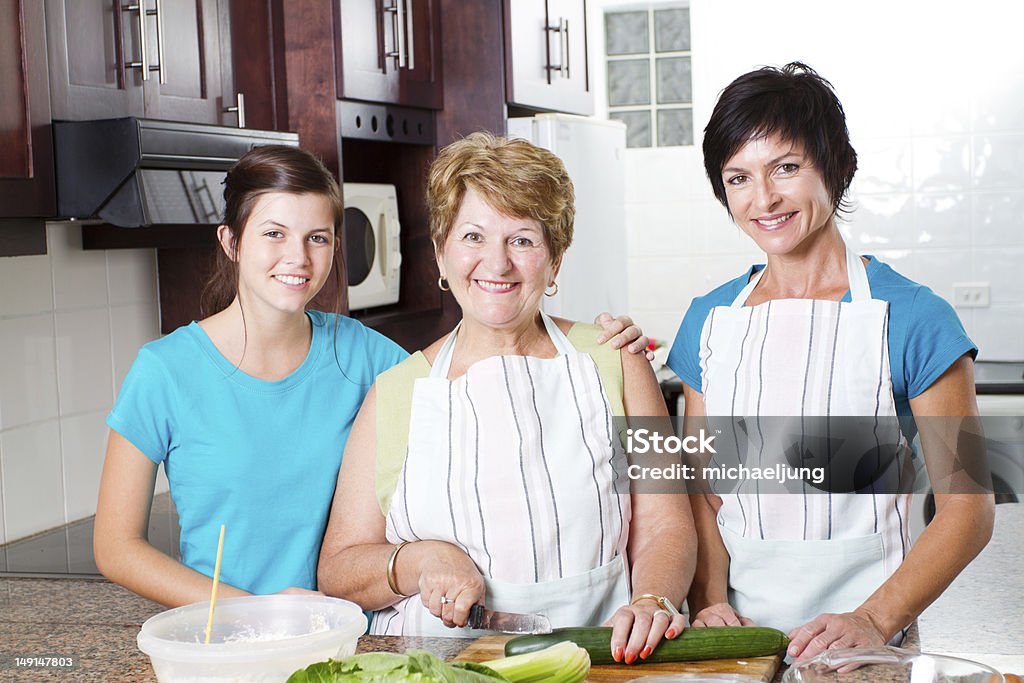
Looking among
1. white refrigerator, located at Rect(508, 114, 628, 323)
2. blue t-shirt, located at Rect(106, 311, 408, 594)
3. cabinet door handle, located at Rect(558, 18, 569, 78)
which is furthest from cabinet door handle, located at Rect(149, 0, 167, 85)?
cabinet door handle, located at Rect(558, 18, 569, 78)

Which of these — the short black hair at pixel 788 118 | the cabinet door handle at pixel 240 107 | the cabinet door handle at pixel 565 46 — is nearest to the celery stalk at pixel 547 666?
the short black hair at pixel 788 118

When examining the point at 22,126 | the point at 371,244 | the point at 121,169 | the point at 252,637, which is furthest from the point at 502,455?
the point at 371,244

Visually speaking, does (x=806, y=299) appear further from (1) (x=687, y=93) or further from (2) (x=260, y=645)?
(1) (x=687, y=93)

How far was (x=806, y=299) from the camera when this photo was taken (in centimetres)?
132

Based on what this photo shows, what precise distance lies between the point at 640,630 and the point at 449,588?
0.25 meters

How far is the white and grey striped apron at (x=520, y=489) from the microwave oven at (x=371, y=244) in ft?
3.16

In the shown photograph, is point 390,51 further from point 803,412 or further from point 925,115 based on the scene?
point 925,115

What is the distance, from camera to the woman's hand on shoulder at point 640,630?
3.37 feet

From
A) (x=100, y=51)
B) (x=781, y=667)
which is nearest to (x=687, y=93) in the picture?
(x=100, y=51)

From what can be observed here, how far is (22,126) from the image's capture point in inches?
57.4

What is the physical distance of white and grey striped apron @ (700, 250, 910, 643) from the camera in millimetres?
1264

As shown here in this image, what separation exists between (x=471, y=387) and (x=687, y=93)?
292 centimetres

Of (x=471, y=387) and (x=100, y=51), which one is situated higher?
(x=100, y=51)

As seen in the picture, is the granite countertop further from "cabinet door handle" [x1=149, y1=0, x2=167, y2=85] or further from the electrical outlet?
the electrical outlet
